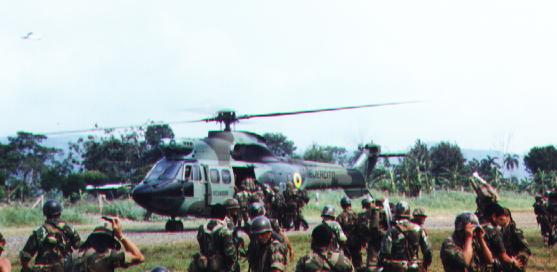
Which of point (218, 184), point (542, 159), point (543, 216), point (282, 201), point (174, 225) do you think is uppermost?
point (542, 159)

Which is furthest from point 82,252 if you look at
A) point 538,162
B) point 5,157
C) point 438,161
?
point 538,162

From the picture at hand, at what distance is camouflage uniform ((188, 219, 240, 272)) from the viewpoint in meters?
8.14

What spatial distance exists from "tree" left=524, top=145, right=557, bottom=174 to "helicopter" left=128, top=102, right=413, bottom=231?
73.1 metres

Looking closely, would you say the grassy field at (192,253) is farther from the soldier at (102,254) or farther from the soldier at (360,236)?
the soldier at (102,254)

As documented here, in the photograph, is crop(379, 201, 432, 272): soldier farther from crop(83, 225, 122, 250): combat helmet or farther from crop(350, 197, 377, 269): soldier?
crop(83, 225, 122, 250): combat helmet

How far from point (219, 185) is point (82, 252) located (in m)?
16.5

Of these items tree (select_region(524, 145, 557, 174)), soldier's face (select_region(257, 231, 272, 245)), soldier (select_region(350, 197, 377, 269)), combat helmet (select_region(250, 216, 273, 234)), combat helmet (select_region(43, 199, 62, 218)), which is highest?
tree (select_region(524, 145, 557, 174))

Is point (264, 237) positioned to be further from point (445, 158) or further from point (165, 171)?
point (445, 158)

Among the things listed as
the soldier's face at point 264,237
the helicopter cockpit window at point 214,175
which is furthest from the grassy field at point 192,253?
the soldier's face at point 264,237

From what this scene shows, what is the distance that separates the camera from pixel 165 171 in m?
21.3

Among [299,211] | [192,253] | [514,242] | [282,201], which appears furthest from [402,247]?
[299,211]

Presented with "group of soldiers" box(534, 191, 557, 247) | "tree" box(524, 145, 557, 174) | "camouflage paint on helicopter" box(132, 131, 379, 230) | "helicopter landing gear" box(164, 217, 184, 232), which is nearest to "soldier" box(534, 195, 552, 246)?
"group of soldiers" box(534, 191, 557, 247)

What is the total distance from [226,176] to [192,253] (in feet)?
21.7

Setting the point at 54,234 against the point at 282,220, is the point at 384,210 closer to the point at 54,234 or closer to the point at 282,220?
the point at 54,234
